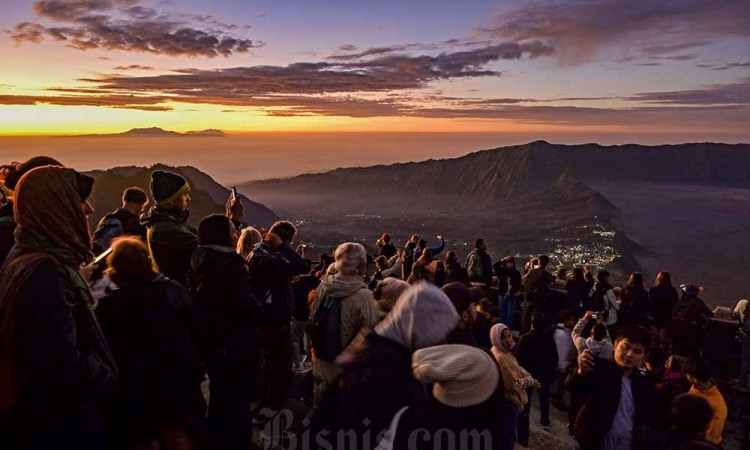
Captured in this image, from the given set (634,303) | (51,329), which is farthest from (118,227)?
(634,303)

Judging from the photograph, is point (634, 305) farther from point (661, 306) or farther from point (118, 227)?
point (118, 227)

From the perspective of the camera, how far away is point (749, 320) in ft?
24.3

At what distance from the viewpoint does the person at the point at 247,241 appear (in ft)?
15.2

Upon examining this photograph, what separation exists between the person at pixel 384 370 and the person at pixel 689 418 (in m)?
1.82

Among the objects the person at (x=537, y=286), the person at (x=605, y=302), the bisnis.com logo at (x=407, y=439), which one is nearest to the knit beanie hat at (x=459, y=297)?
the bisnis.com logo at (x=407, y=439)

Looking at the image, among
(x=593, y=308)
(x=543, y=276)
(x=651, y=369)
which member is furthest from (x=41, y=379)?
(x=593, y=308)

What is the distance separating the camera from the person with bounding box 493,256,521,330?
32.3 feet

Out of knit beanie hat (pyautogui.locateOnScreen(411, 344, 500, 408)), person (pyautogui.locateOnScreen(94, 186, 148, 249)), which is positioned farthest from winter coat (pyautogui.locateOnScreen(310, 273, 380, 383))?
person (pyautogui.locateOnScreen(94, 186, 148, 249))

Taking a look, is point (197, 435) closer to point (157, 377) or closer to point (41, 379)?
point (157, 377)

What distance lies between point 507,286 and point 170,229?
7572mm

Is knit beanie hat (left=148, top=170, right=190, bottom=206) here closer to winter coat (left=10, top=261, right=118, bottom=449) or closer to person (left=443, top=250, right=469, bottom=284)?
winter coat (left=10, top=261, right=118, bottom=449)

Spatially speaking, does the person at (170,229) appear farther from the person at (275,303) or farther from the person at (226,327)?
the person at (275,303)

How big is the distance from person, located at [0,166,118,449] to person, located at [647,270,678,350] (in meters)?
7.95

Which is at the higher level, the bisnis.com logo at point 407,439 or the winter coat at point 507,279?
the bisnis.com logo at point 407,439
